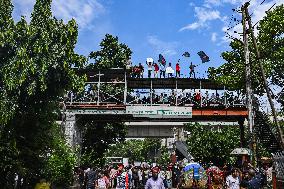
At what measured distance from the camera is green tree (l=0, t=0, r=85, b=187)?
18.5 m

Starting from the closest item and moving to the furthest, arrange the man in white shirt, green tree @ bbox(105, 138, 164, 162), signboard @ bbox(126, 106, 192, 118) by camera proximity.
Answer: the man in white shirt < signboard @ bbox(126, 106, 192, 118) < green tree @ bbox(105, 138, 164, 162)

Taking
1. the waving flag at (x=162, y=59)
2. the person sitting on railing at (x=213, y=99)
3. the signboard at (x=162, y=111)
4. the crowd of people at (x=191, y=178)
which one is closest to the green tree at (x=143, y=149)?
the waving flag at (x=162, y=59)

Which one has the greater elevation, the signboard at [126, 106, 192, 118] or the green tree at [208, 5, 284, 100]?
the green tree at [208, 5, 284, 100]

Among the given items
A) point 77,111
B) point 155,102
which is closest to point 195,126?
point 155,102

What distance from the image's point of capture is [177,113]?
111 feet

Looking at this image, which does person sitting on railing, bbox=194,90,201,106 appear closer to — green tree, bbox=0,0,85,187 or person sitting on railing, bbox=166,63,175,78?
person sitting on railing, bbox=166,63,175,78

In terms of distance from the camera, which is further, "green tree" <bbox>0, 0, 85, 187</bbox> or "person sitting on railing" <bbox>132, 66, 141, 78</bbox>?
"person sitting on railing" <bbox>132, 66, 141, 78</bbox>

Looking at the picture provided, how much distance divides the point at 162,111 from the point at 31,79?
16.7m

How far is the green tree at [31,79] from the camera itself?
18.5m

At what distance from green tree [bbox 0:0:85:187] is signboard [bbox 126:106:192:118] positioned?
45.1 feet

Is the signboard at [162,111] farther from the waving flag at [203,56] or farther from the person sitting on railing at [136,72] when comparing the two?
the waving flag at [203,56]

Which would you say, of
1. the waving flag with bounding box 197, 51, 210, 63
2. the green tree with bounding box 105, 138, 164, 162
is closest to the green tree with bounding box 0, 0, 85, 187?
the waving flag with bounding box 197, 51, 210, 63

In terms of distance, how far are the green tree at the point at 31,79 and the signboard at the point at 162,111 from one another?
45.1 feet

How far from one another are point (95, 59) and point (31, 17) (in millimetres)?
24003
